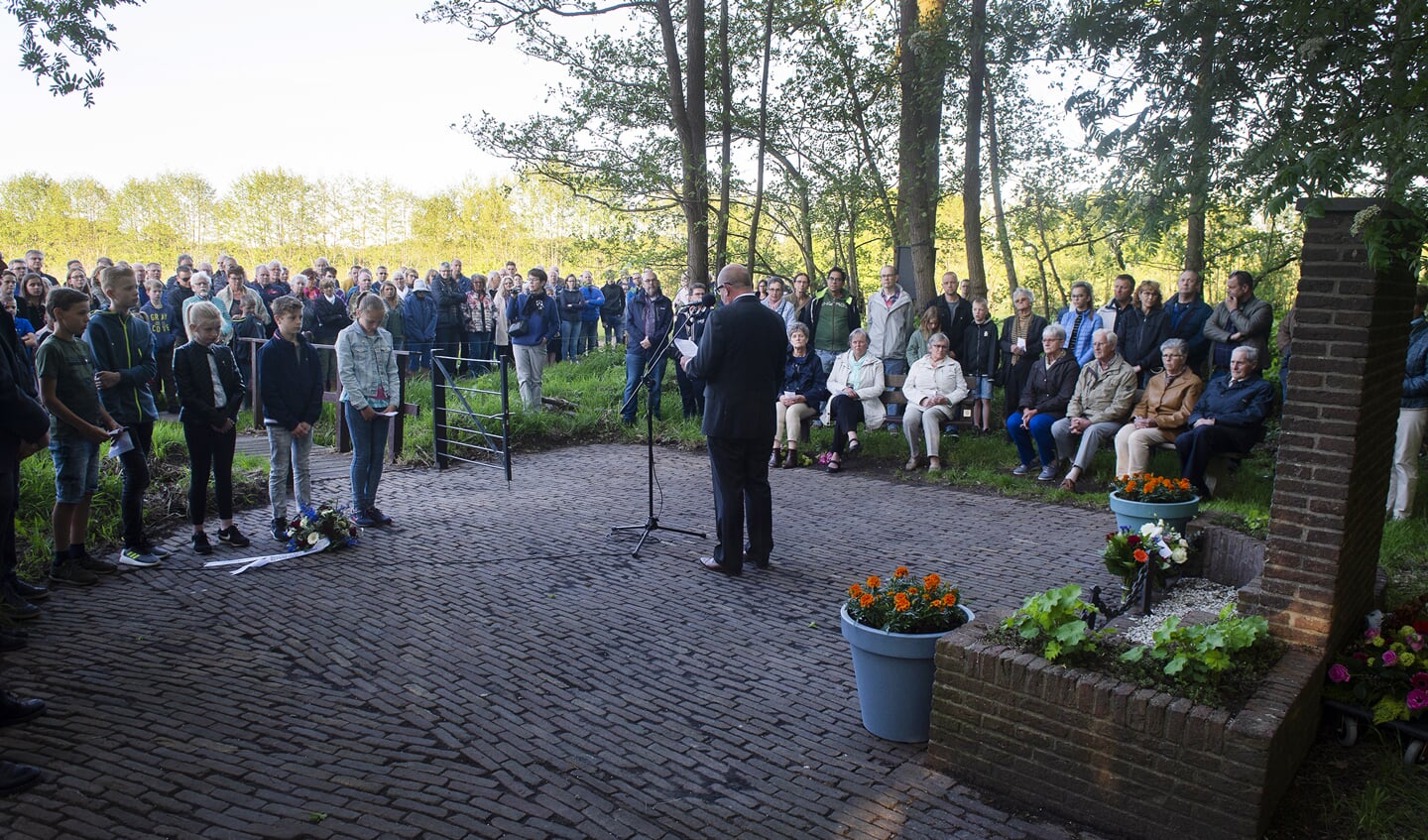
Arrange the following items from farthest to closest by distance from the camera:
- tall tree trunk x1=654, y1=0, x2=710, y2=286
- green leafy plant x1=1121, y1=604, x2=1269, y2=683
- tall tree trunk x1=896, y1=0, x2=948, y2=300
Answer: tall tree trunk x1=654, y1=0, x2=710, y2=286 → tall tree trunk x1=896, y1=0, x2=948, y2=300 → green leafy plant x1=1121, y1=604, x2=1269, y2=683

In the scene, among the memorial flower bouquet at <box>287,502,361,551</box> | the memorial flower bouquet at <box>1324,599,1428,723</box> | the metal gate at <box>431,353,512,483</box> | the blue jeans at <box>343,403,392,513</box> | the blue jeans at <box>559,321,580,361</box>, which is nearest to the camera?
the memorial flower bouquet at <box>1324,599,1428,723</box>

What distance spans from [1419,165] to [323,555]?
675 centimetres

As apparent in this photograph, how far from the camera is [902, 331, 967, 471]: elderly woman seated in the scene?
32.2ft

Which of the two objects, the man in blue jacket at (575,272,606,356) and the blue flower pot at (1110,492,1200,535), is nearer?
the blue flower pot at (1110,492,1200,535)

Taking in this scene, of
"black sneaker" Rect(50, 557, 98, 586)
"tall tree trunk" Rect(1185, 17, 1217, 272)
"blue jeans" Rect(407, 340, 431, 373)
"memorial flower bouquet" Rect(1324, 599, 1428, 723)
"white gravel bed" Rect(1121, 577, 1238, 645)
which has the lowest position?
"black sneaker" Rect(50, 557, 98, 586)

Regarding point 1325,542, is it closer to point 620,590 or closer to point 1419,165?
point 1419,165

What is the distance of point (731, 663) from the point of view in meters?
4.88

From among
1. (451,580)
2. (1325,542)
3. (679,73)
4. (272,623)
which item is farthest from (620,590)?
(679,73)

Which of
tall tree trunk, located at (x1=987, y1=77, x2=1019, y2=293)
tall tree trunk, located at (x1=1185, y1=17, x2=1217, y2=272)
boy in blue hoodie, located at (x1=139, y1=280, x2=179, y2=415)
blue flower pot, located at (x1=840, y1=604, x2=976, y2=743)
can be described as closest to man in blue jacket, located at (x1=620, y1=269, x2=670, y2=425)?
boy in blue hoodie, located at (x1=139, y1=280, x2=179, y2=415)

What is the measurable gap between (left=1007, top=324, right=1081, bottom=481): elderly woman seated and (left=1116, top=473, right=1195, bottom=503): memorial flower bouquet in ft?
8.74

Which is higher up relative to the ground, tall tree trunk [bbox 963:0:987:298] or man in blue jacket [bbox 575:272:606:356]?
tall tree trunk [bbox 963:0:987:298]

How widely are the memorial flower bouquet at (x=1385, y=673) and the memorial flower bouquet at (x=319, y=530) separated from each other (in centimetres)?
618

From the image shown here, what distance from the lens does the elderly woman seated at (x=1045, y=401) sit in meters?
9.19

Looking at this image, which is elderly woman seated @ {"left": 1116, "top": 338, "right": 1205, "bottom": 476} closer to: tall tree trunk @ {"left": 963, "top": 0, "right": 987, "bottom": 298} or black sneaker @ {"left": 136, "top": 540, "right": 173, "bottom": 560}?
tall tree trunk @ {"left": 963, "top": 0, "right": 987, "bottom": 298}
